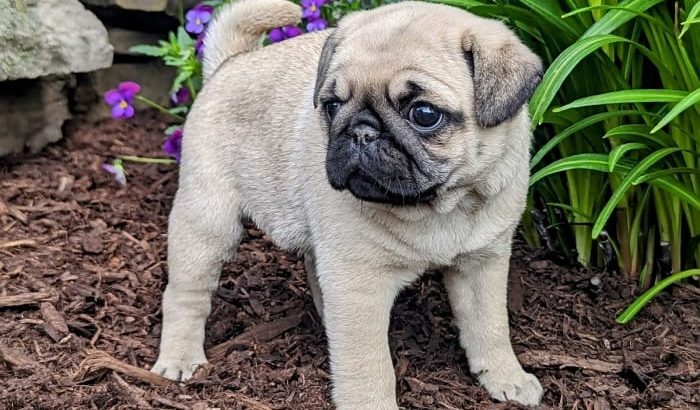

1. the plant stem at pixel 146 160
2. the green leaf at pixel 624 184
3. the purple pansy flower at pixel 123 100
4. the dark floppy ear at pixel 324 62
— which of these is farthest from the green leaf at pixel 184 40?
the green leaf at pixel 624 184

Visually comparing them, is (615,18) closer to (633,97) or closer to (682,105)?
(633,97)

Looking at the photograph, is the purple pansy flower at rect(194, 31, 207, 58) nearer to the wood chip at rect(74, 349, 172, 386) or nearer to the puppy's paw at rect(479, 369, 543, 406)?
the wood chip at rect(74, 349, 172, 386)

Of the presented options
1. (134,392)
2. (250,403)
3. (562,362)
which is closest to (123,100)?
(134,392)

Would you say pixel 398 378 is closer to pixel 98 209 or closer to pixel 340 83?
pixel 340 83

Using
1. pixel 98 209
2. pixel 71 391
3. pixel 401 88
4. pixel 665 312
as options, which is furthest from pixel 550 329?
pixel 98 209

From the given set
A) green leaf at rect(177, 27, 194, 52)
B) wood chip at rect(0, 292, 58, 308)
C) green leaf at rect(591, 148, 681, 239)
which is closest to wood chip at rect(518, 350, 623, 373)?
green leaf at rect(591, 148, 681, 239)

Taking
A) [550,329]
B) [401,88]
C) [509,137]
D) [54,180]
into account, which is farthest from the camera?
[54,180]

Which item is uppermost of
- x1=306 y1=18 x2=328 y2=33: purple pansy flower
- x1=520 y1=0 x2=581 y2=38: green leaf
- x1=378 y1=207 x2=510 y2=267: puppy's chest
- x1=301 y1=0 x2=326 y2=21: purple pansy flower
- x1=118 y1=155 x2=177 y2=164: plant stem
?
x1=520 y1=0 x2=581 y2=38: green leaf
